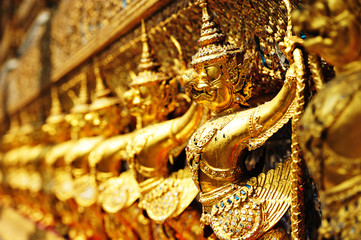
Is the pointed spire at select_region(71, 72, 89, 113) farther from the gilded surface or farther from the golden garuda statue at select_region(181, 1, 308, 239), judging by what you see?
the golden garuda statue at select_region(181, 1, 308, 239)

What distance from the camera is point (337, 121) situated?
424 millimetres

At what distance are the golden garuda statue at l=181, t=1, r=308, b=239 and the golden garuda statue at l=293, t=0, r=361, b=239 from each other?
0.17 m

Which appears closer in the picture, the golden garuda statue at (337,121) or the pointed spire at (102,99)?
the golden garuda statue at (337,121)

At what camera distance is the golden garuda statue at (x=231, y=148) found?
64 centimetres

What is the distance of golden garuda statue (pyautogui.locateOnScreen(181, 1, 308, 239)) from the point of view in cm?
64

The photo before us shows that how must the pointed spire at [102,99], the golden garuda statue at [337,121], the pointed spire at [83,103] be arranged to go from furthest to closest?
1. the pointed spire at [83,103]
2. the pointed spire at [102,99]
3. the golden garuda statue at [337,121]

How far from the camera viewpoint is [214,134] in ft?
2.26

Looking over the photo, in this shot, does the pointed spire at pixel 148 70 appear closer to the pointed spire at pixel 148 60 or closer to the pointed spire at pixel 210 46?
the pointed spire at pixel 148 60

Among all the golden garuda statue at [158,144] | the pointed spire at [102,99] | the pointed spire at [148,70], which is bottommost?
the golden garuda statue at [158,144]

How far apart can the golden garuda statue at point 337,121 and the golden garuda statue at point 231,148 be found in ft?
0.55

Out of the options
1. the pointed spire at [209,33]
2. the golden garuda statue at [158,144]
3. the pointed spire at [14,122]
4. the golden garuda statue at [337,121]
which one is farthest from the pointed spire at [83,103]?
the pointed spire at [14,122]

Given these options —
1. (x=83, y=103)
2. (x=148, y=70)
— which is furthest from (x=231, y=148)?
(x=83, y=103)

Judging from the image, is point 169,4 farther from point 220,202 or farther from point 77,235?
point 77,235

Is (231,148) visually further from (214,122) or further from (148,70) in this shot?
(148,70)
